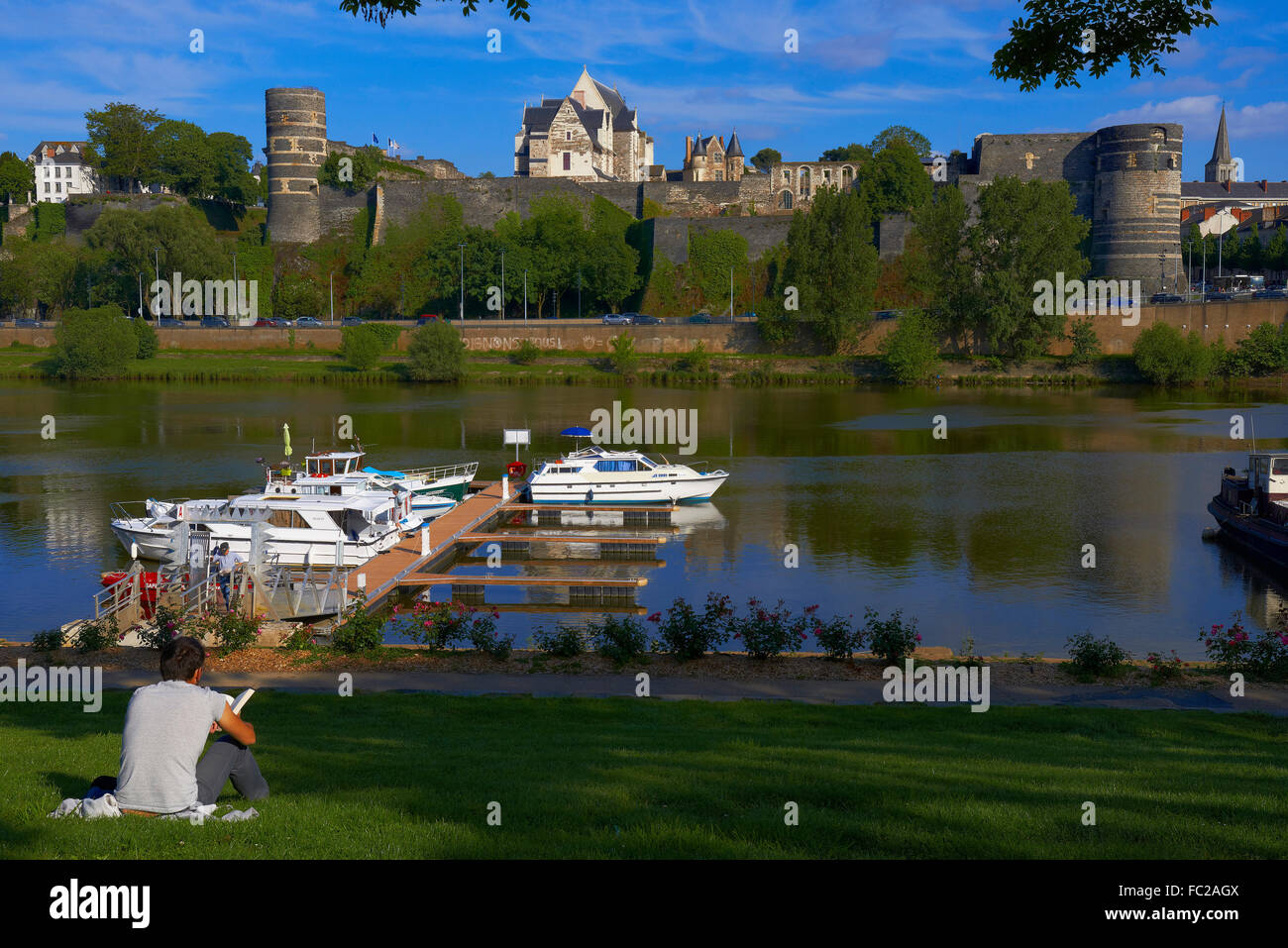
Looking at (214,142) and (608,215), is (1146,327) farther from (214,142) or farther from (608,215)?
(214,142)

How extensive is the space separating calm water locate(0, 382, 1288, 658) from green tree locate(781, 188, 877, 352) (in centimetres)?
950

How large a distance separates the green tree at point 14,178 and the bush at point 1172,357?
338ft

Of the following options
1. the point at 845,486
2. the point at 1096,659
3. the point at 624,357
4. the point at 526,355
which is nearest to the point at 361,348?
the point at 526,355

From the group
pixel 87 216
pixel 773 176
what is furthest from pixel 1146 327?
pixel 87 216

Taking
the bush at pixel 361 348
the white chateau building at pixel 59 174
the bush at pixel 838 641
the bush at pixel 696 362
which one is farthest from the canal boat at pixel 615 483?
the white chateau building at pixel 59 174

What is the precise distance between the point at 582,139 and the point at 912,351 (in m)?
41.6

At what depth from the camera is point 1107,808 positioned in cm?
719

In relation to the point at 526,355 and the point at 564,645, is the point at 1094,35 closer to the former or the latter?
the point at 564,645

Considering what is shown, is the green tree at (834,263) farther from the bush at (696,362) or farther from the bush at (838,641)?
the bush at (838,641)

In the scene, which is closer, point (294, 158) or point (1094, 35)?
point (1094, 35)

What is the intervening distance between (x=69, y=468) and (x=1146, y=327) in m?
67.4

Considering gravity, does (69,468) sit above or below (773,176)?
below

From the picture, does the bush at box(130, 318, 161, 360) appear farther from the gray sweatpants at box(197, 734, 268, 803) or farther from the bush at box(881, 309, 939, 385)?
the gray sweatpants at box(197, 734, 268, 803)

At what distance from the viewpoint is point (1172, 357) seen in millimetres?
74688
